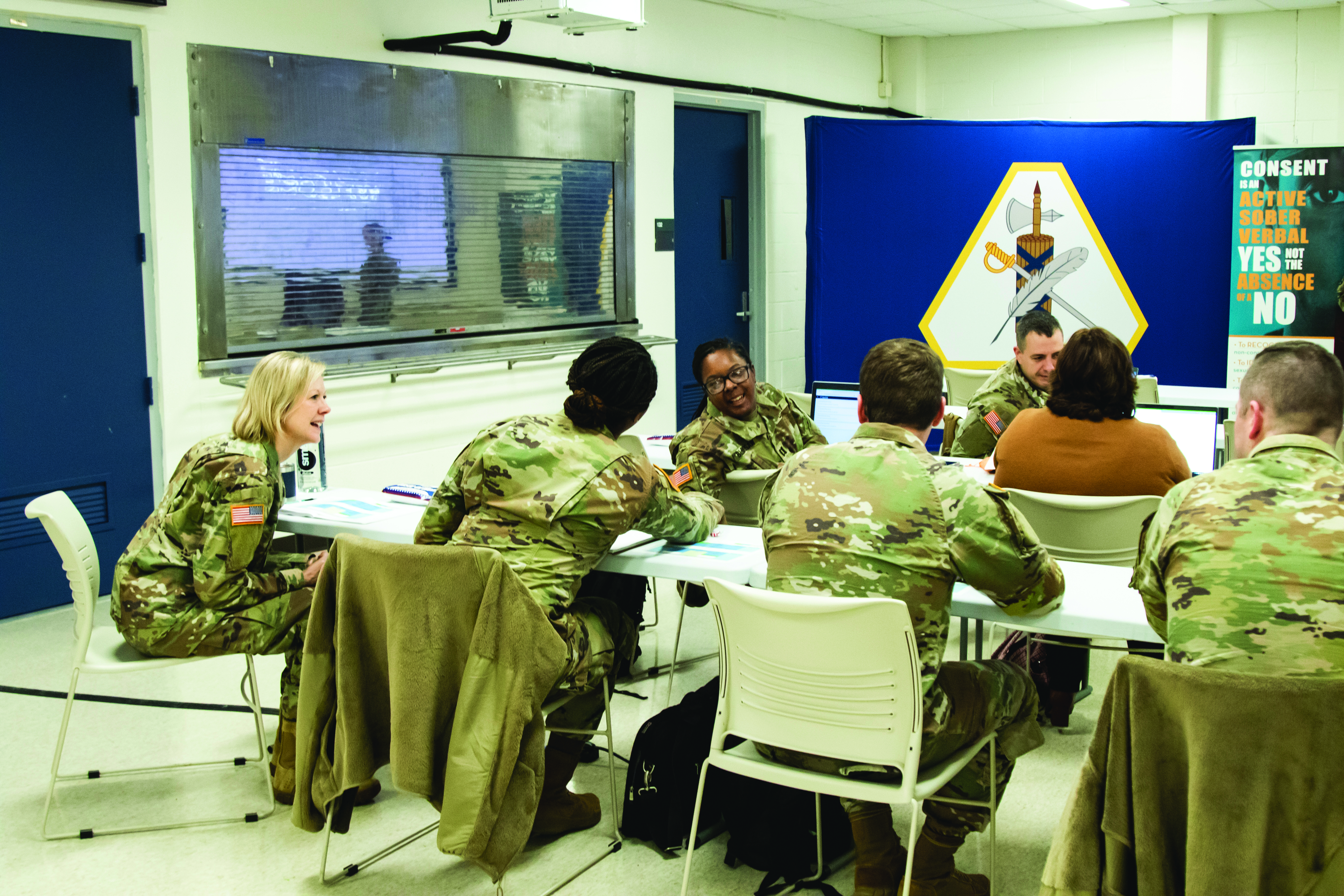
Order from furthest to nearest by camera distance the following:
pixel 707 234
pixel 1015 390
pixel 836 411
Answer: pixel 707 234 → pixel 1015 390 → pixel 836 411

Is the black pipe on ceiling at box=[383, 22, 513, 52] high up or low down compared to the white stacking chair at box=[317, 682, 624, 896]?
up

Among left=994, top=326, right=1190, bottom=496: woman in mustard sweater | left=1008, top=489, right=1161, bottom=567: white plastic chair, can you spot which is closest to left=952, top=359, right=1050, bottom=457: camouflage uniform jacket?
left=994, top=326, right=1190, bottom=496: woman in mustard sweater

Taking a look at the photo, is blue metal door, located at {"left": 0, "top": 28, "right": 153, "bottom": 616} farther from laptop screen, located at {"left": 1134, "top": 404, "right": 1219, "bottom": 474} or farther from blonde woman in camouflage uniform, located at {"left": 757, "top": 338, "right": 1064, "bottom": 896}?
laptop screen, located at {"left": 1134, "top": 404, "right": 1219, "bottom": 474}

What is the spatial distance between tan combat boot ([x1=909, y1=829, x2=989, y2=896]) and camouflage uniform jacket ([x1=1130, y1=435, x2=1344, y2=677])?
77 centimetres

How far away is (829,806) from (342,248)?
359 centimetres

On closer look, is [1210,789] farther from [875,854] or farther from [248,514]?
[248,514]

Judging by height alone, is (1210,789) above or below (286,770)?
above

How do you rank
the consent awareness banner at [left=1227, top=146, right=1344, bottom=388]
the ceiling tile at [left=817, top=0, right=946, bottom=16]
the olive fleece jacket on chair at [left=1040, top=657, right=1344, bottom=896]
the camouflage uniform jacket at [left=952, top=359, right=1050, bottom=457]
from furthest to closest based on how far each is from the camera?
the ceiling tile at [left=817, top=0, right=946, bottom=16] < the consent awareness banner at [left=1227, top=146, right=1344, bottom=388] < the camouflage uniform jacket at [left=952, top=359, right=1050, bottom=457] < the olive fleece jacket on chair at [left=1040, top=657, right=1344, bottom=896]

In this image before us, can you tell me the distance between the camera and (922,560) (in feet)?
7.00

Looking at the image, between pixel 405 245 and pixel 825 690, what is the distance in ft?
13.1

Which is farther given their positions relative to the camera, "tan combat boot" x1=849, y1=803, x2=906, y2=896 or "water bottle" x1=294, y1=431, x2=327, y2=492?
"water bottle" x1=294, y1=431, x2=327, y2=492

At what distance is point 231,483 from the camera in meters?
2.79

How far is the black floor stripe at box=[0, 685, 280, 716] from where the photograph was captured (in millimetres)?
3635

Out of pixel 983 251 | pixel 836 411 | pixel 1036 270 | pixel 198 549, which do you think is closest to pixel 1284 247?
pixel 1036 270
